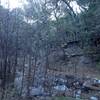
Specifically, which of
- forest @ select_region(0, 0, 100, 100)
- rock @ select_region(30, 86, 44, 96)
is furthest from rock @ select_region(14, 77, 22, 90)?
rock @ select_region(30, 86, 44, 96)

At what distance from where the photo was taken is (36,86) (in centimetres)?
632

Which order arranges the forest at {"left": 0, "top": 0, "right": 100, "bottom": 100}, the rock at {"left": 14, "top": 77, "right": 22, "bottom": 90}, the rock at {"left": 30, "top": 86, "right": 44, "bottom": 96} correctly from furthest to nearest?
the rock at {"left": 30, "top": 86, "right": 44, "bottom": 96} → the rock at {"left": 14, "top": 77, "right": 22, "bottom": 90} → the forest at {"left": 0, "top": 0, "right": 100, "bottom": 100}

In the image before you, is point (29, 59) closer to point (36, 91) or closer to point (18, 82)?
point (18, 82)

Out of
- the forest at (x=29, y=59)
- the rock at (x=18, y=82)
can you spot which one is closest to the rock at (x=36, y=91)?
the forest at (x=29, y=59)

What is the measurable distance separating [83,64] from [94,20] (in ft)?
10.1

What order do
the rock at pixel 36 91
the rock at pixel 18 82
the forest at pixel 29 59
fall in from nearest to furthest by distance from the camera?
the forest at pixel 29 59
the rock at pixel 18 82
the rock at pixel 36 91

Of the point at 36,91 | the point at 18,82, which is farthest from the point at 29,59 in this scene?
the point at 36,91

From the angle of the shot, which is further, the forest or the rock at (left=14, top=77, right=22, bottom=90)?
the rock at (left=14, top=77, right=22, bottom=90)

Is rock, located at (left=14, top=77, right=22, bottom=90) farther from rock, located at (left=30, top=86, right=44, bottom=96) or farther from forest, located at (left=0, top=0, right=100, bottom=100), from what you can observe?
rock, located at (left=30, top=86, right=44, bottom=96)

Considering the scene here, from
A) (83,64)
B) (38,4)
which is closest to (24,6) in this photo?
(38,4)

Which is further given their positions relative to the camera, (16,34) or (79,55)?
(79,55)

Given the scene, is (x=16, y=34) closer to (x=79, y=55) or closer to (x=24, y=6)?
(x=24, y=6)

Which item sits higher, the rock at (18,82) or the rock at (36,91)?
the rock at (18,82)

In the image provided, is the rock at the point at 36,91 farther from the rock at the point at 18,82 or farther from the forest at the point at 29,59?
the rock at the point at 18,82
